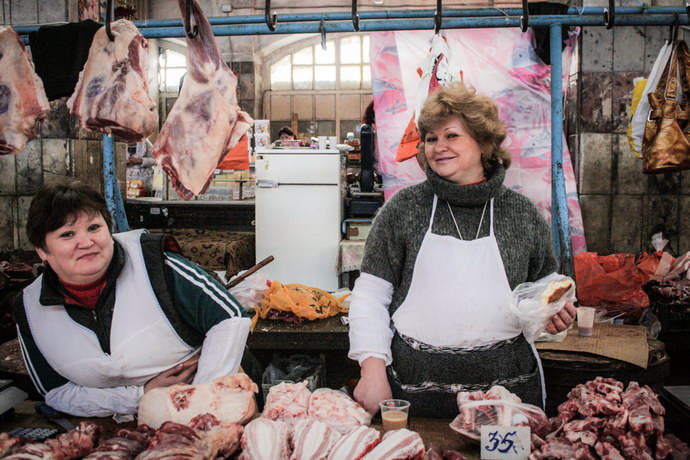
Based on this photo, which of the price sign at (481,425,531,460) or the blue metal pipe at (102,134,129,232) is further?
the blue metal pipe at (102,134,129,232)

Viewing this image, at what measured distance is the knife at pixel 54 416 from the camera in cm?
165

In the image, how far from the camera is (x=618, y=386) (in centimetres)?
145

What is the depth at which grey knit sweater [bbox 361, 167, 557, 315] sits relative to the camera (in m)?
2.00

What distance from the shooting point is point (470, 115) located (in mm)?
2006

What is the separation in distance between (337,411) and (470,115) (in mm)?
1147

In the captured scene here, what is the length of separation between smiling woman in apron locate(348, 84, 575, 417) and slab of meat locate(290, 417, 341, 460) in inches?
20.3

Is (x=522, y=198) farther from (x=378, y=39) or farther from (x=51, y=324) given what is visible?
(x=378, y=39)

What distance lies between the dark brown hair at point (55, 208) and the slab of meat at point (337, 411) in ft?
3.39

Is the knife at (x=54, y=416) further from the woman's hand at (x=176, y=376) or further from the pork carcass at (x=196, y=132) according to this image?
the pork carcass at (x=196, y=132)

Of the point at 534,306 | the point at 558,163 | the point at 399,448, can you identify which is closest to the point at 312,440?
the point at 399,448

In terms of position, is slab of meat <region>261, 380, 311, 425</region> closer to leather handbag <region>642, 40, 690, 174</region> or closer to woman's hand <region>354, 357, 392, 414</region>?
woman's hand <region>354, 357, 392, 414</region>

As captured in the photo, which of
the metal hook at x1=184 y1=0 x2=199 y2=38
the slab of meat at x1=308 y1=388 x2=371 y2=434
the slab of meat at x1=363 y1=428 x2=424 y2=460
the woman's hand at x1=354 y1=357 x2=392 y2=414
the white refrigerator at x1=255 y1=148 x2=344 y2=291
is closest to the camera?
the slab of meat at x1=363 y1=428 x2=424 y2=460

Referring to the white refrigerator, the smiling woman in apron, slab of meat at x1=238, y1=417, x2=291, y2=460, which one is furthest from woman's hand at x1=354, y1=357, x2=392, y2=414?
the white refrigerator

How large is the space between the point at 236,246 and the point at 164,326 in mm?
4218
